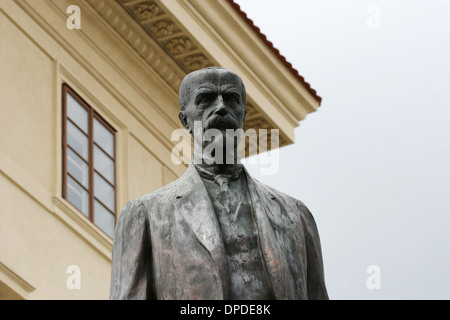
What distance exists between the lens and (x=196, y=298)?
22.9 ft

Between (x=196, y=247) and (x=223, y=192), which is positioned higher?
(x=223, y=192)

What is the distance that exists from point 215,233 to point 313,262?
1.69 feet

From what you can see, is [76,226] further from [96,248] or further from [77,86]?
[77,86]

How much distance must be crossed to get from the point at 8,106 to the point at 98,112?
7.05 feet

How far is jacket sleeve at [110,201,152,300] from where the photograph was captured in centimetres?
721

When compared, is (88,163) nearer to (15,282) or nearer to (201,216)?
(15,282)

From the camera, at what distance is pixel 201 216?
7293 millimetres

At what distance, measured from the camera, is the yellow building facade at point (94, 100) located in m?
19.9

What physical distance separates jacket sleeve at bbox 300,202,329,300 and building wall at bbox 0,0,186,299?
11678 mm

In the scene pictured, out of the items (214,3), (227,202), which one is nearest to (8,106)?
(214,3)

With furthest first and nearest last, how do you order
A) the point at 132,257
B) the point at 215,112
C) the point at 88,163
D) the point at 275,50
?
the point at 275,50 → the point at 88,163 → the point at 215,112 → the point at 132,257

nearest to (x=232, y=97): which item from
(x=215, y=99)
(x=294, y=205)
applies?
(x=215, y=99)

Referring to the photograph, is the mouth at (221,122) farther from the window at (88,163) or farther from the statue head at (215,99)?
the window at (88,163)
